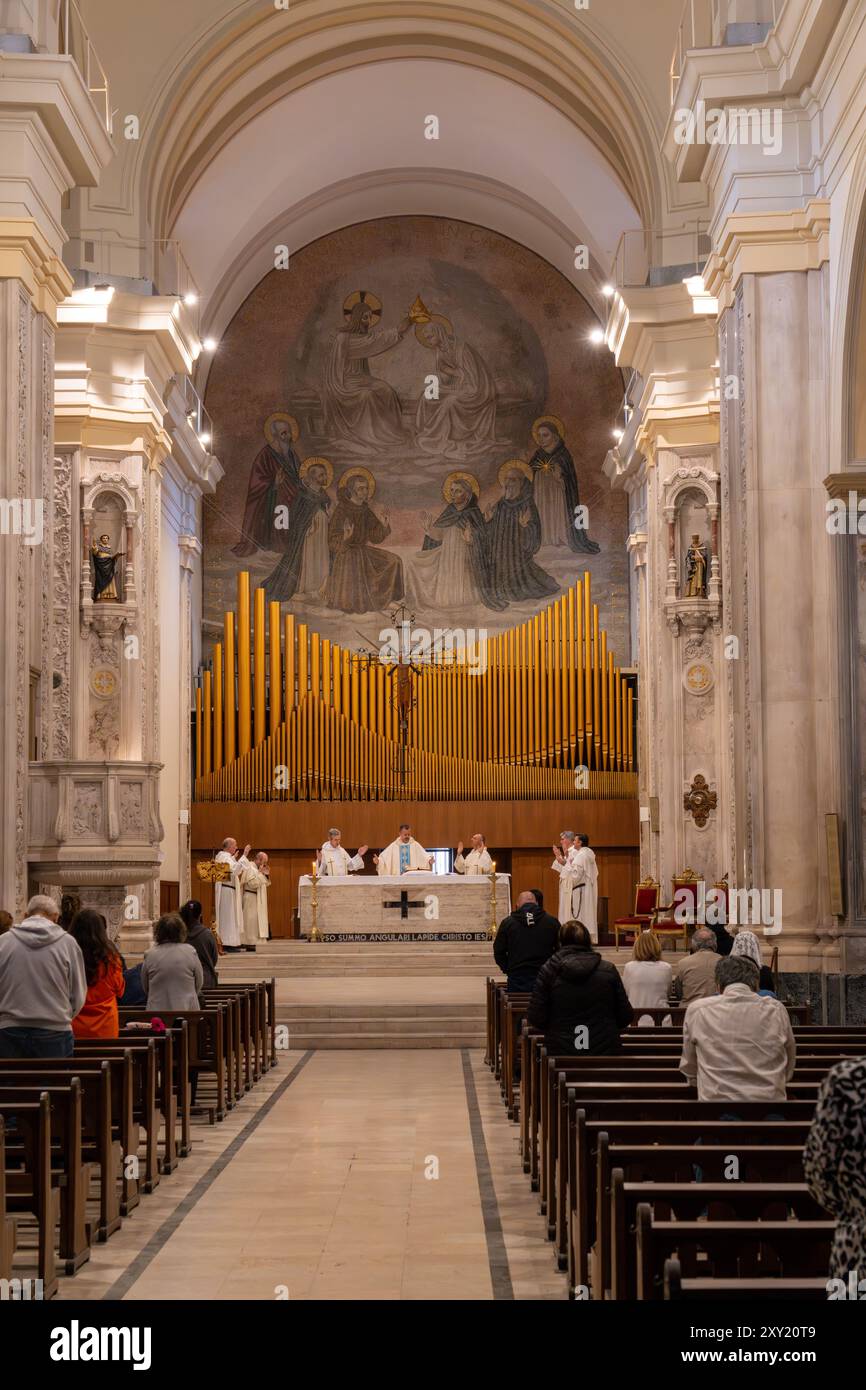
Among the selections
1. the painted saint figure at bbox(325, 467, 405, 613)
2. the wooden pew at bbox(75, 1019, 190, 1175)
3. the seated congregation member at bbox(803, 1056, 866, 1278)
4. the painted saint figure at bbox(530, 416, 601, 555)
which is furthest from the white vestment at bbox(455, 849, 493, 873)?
the seated congregation member at bbox(803, 1056, 866, 1278)

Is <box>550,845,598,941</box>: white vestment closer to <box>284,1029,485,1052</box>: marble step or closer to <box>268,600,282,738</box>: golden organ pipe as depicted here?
<box>284,1029,485,1052</box>: marble step

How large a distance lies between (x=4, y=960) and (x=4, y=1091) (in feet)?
3.17

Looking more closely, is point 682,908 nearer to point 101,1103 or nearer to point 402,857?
point 402,857

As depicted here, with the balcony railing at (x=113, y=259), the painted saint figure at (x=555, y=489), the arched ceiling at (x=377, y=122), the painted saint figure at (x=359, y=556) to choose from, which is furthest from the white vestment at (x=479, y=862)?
the arched ceiling at (x=377, y=122)

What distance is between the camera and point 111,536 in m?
18.4

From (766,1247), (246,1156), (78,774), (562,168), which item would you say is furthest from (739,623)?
(562,168)

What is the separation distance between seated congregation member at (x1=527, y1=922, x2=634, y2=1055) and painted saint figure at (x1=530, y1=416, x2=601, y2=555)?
17781 mm

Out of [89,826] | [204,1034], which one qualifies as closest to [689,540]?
[89,826]

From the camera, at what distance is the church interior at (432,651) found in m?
6.27

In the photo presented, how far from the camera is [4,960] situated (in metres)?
7.07

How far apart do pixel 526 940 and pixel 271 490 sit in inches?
607

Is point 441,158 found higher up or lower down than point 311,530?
higher up

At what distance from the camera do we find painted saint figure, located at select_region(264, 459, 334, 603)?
25188 mm

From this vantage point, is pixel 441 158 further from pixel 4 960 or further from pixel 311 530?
pixel 4 960
